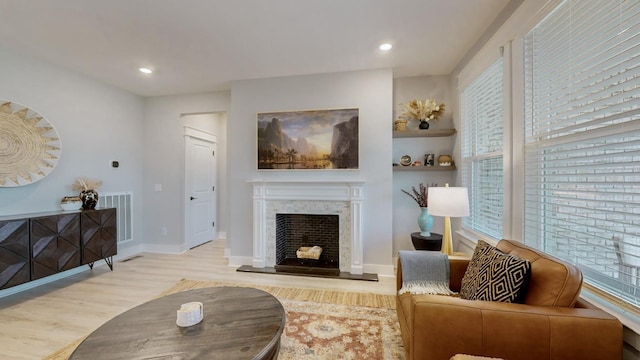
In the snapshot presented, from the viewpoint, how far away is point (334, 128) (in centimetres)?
351

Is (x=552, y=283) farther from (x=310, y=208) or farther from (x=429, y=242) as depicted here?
(x=310, y=208)

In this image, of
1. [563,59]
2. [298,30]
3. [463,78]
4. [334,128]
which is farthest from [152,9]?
[463,78]

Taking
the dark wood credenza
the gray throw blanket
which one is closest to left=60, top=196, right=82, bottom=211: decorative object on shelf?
the dark wood credenza

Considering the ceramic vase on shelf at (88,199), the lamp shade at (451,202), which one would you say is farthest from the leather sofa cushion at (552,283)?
the ceramic vase on shelf at (88,199)

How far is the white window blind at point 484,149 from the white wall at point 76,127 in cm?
499

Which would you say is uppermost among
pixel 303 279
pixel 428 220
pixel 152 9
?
pixel 152 9

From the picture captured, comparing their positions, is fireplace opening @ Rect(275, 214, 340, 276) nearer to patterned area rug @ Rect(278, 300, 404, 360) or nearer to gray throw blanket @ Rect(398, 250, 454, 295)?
patterned area rug @ Rect(278, 300, 404, 360)

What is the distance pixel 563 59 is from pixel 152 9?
300 centimetres

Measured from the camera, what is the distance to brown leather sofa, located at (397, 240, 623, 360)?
42.2 inches

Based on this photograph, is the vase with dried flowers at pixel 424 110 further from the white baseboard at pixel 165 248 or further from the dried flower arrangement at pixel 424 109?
the white baseboard at pixel 165 248

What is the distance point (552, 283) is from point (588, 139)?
31.2 inches

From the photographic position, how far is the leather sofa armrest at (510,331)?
3.51ft

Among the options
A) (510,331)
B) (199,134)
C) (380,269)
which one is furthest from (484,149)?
(199,134)

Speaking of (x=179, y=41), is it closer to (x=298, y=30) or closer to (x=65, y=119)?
(x=298, y=30)
